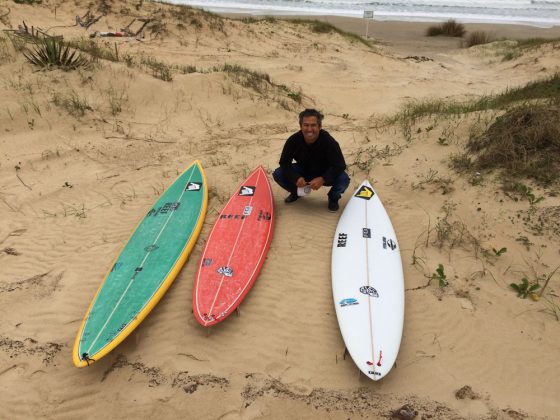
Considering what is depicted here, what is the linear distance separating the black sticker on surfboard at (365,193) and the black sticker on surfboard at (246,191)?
1.38 m

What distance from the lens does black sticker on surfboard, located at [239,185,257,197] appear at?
5.14 metres

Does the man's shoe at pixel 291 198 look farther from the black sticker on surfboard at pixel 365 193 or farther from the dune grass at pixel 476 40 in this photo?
the dune grass at pixel 476 40

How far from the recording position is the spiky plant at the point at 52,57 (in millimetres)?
7477

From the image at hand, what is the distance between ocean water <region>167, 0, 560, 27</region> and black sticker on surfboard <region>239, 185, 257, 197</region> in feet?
72.7

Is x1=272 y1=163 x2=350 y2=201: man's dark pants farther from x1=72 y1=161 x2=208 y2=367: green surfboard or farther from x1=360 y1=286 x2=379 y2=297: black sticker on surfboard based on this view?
x1=360 y1=286 x2=379 y2=297: black sticker on surfboard

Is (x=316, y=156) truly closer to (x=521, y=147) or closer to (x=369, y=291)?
(x=369, y=291)

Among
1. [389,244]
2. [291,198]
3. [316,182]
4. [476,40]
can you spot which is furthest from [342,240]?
[476,40]

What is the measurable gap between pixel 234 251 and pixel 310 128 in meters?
1.56

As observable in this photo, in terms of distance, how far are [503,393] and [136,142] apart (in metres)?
6.14

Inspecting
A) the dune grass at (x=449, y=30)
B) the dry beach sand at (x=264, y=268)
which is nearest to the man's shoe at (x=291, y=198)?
the dry beach sand at (x=264, y=268)

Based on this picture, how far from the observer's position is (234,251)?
13.7 feet

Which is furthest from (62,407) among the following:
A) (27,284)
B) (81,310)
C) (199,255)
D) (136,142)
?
(136,142)

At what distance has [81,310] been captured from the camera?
11.8 ft

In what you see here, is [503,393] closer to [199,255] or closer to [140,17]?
[199,255]
